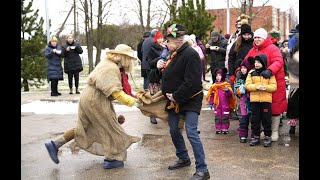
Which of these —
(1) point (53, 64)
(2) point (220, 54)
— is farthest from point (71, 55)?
(2) point (220, 54)

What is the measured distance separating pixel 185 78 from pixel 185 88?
4.9 inches

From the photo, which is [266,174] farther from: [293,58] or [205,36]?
[205,36]

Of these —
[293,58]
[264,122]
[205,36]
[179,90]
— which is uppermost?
[205,36]

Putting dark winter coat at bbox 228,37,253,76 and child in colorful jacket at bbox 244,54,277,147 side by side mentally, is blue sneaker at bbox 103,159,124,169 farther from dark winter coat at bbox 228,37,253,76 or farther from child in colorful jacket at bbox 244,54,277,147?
dark winter coat at bbox 228,37,253,76

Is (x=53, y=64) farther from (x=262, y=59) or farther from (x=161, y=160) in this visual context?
(x=262, y=59)

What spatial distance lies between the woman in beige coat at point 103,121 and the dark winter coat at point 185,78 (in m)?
0.61

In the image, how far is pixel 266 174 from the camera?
533cm

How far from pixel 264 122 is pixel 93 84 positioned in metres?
2.81

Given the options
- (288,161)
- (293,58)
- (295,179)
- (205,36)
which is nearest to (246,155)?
(288,161)

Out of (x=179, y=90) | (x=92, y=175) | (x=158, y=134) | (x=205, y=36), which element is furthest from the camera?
(x=205, y=36)

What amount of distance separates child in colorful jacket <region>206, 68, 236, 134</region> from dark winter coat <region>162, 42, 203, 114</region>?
2467 millimetres

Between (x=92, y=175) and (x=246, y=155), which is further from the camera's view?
(x=246, y=155)

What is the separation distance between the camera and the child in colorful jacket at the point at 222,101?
766 cm

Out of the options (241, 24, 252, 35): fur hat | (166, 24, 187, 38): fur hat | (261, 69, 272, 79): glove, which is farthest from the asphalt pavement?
(241, 24, 252, 35): fur hat
